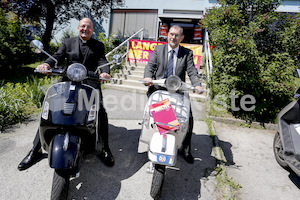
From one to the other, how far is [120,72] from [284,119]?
6290 millimetres

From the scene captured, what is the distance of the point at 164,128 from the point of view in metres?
2.21

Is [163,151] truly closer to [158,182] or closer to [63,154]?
[158,182]

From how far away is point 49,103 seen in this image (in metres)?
2.14

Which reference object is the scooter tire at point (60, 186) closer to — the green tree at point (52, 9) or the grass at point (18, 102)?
the grass at point (18, 102)

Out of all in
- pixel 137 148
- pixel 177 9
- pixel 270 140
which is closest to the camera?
pixel 137 148

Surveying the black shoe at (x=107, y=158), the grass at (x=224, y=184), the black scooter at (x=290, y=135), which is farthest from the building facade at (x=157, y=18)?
the black shoe at (x=107, y=158)

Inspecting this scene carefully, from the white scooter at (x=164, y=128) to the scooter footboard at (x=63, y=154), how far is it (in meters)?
0.75

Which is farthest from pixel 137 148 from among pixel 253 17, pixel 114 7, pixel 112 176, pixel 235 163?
pixel 114 7

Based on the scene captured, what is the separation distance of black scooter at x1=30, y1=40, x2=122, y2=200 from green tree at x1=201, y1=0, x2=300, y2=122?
343 centimetres

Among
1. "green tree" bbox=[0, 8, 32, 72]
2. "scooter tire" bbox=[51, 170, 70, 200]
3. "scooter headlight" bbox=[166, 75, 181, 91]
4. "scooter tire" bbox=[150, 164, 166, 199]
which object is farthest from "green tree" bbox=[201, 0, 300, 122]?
"green tree" bbox=[0, 8, 32, 72]

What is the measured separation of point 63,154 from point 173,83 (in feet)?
4.35

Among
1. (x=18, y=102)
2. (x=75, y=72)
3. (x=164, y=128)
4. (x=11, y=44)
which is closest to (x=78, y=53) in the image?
(x=75, y=72)

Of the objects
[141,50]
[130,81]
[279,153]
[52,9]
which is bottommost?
[279,153]

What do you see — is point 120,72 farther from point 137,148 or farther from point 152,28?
point 152,28
